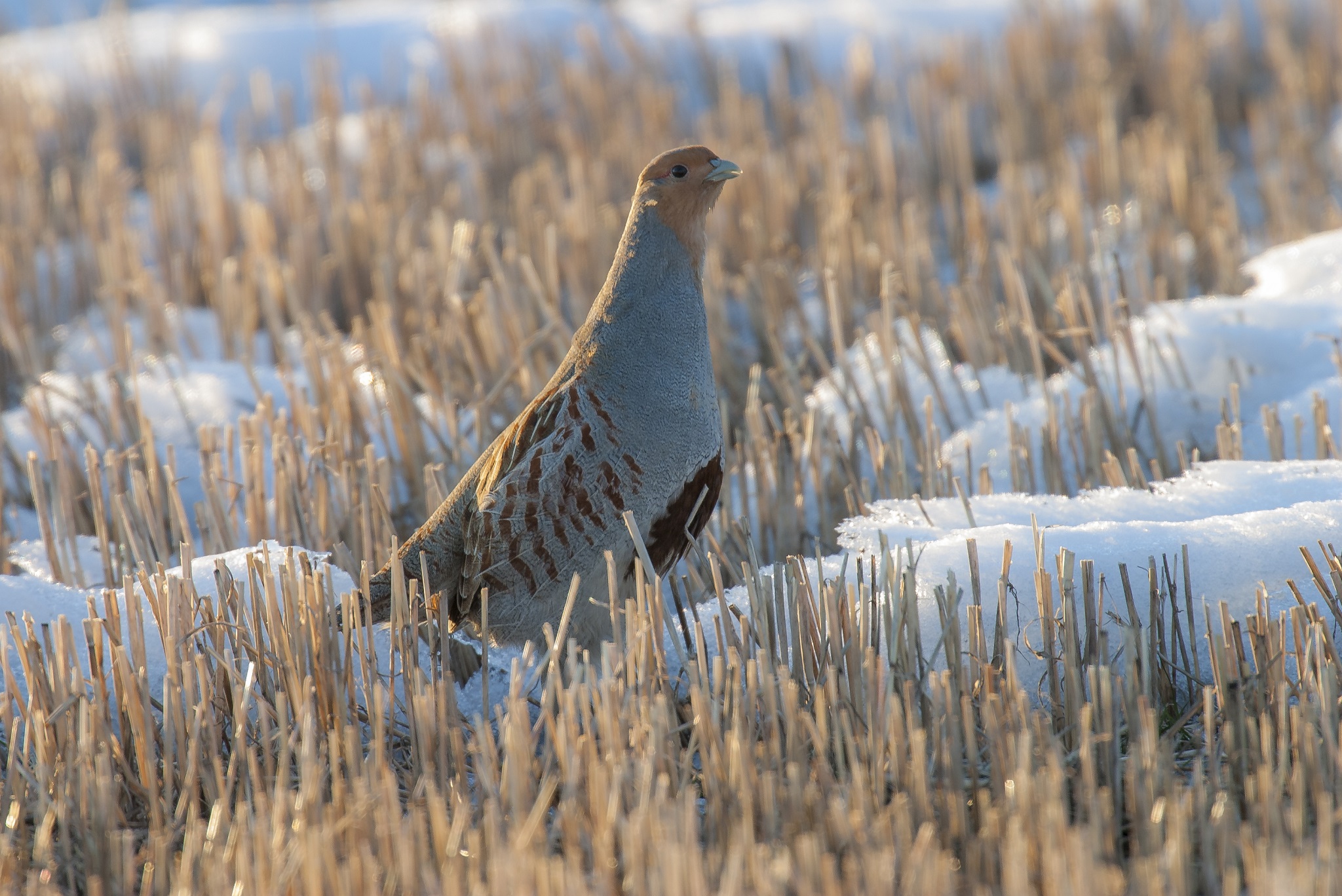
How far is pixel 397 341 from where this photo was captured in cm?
382

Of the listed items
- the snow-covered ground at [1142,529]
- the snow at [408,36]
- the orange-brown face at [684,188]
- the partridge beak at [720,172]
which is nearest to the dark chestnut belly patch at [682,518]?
the snow-covered ground at [1142,529]

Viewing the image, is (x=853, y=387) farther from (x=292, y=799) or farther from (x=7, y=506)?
(x=7, y=506)

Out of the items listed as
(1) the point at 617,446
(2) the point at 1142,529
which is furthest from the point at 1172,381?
(1) the point at 617,446

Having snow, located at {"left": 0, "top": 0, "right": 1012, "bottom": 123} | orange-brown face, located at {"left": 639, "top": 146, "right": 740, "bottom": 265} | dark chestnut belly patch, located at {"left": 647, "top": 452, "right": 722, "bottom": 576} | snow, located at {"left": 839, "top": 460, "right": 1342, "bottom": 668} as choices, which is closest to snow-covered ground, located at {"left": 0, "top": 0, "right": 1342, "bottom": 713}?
snow, located at {"left": 839, "top": 460, "right": 1342, "bottom": 668}

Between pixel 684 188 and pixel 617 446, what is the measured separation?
1.64 ft

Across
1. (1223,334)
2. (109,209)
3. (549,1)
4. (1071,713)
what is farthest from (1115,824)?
(549,1)

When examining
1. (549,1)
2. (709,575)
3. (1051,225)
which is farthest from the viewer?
(549,1)

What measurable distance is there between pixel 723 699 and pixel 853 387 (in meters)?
1.49

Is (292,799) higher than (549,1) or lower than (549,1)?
lower

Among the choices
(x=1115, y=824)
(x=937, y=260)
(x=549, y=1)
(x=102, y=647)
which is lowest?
(x=1115, y=824)

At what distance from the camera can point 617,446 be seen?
2215mm

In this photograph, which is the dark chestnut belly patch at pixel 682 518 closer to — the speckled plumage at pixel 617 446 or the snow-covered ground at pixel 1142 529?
the speckled plumage at pixel 617 446

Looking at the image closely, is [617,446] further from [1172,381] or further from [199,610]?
[1172,381]

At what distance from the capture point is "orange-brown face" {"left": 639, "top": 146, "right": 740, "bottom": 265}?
7.63 ft
